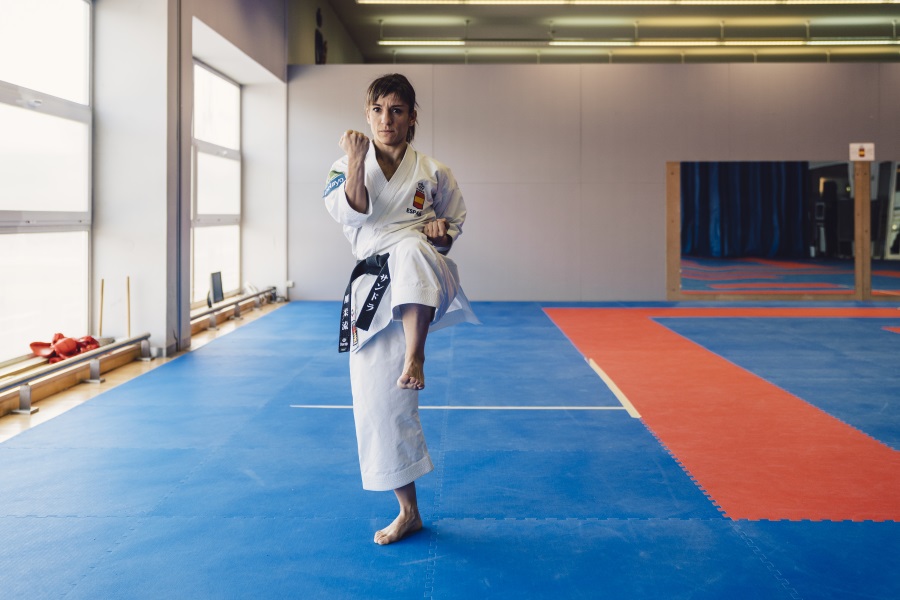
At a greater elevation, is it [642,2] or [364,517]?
[642,2]

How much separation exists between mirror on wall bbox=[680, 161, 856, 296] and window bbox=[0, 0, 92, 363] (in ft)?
30.5

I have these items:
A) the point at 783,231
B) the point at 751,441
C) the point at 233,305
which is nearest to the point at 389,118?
the point at 751,441

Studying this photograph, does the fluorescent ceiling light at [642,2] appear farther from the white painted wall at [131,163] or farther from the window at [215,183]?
the white painted wall at [131,163]

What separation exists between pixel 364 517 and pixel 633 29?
37.8 feet

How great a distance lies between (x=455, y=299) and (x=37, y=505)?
1.68m

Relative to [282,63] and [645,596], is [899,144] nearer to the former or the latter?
[282,63]

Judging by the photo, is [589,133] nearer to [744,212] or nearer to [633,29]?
[633,29]

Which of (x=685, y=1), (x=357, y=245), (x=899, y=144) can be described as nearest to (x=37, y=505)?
(x=357, y=245)

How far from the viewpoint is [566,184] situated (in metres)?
10.3

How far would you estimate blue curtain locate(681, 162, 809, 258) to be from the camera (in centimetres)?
1536

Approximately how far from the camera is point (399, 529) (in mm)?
2555

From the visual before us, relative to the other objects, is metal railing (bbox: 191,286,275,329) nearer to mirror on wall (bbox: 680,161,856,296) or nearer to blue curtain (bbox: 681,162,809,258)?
mirror on wall (bbox: 680,161,856,296)

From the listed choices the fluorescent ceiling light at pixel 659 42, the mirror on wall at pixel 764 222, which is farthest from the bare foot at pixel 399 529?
the mirror on wall at pixel 764 222

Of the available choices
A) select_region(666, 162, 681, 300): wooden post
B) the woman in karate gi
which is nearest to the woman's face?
the woman in karate gi
